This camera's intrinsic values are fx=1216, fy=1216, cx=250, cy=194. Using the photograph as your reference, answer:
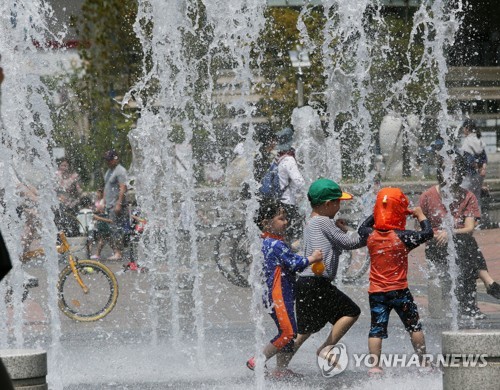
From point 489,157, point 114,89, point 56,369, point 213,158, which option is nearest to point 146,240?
point 56,369

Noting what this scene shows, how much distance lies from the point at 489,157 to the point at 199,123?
615 cm

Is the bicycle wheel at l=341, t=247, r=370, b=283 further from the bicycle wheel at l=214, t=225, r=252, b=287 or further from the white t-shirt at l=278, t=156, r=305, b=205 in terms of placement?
the bicycle wheel at l=214, t=225, r=252, b=287

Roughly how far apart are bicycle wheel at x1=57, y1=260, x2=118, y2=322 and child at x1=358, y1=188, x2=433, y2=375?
460 cm

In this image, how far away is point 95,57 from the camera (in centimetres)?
2822

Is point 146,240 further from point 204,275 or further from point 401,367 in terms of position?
point 401,367

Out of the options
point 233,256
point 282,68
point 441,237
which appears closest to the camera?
point 441,237

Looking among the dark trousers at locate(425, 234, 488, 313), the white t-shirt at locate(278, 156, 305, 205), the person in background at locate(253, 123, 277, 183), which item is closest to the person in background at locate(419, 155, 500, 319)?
the dark trousers at locate(425, 234, 488, 313)

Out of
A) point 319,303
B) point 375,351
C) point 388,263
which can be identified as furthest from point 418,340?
point 319,303

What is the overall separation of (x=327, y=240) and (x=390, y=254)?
1.42 ft

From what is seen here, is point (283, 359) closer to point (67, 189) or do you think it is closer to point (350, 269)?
point (350, 269)

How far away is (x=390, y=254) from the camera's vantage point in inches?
280

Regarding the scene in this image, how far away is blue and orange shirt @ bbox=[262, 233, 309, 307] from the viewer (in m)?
7.19

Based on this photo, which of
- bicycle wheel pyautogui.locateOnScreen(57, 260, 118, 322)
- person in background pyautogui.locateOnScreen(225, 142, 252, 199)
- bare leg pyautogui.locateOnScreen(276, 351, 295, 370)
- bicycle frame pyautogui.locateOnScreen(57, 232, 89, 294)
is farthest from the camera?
person in background pyautogui.locateOnScreen(225, 142, 252, 199)

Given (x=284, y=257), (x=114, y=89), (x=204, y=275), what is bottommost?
(x=204, y=275)
